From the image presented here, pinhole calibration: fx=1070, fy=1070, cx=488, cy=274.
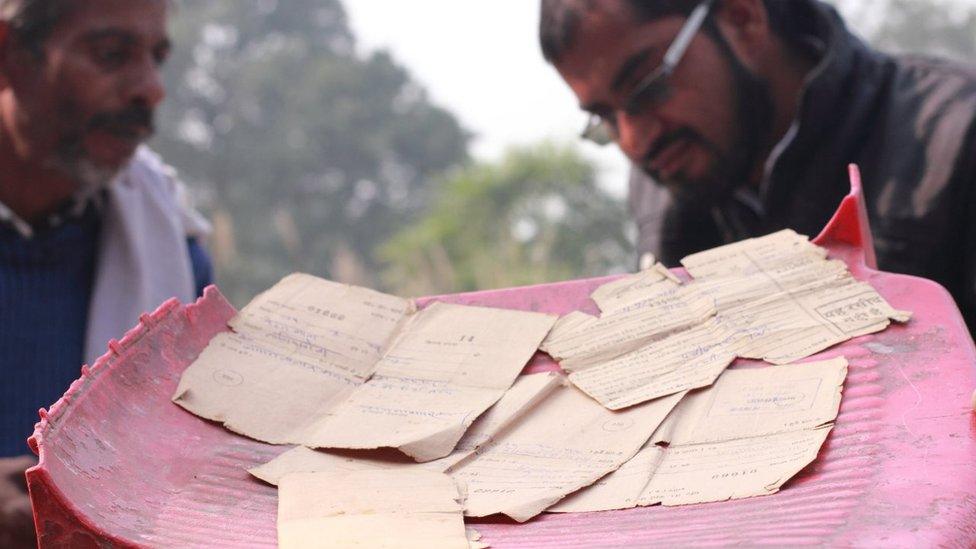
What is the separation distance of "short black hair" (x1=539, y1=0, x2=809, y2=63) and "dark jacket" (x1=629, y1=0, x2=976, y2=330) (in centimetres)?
7

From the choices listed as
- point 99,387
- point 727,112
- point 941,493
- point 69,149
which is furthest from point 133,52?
point 941,493

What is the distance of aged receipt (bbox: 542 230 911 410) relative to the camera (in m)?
1.28

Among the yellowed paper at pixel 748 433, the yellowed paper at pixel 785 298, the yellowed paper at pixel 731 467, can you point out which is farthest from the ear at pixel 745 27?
the yellowed paper at pixel 731 467

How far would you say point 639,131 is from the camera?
238 cm

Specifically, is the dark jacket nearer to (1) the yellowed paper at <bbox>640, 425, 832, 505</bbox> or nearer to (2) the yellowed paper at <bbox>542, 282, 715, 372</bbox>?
(2) the yellowed paper at <bbox>542, 282, 715, 372</bbox>

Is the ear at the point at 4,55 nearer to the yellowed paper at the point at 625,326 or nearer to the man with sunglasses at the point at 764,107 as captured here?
the man with sunglasses at the point at 764,107

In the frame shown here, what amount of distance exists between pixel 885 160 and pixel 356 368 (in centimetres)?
123

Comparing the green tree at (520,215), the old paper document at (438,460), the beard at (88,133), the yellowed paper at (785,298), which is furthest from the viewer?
the green tree at (520,215)

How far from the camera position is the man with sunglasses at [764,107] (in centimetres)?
205

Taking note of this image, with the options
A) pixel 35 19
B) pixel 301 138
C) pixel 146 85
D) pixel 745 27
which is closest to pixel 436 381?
pixel 745 27

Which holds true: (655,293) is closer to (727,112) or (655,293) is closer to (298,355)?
(298,355)

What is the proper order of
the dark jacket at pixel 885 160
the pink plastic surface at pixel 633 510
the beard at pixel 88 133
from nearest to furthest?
1. the pink plastic surface at pixel 633 510
2. the dark jacket at pixel 885 160
3. the beard at pixel 88 133

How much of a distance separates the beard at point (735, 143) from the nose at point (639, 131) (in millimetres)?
18

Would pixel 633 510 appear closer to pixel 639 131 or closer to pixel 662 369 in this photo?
pixel 662 369
